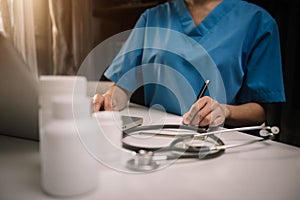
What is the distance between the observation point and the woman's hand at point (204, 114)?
53 cm

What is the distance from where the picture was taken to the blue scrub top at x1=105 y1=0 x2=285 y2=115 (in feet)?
2.32

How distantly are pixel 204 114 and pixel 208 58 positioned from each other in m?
0.29

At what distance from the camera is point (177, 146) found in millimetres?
400

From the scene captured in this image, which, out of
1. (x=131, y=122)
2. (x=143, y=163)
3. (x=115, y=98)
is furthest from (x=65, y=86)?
(x=115, y=98)

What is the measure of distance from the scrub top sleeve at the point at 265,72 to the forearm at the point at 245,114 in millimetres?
31

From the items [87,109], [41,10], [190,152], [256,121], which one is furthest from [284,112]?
[41,10]

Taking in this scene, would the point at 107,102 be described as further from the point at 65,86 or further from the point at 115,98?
the point at 65,86

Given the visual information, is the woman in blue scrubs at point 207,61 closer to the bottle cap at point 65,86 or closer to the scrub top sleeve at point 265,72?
the scrub top sleeve at point 265,72

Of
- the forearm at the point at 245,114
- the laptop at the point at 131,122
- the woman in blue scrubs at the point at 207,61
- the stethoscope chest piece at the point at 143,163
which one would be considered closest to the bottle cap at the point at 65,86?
the stethoscope chest piece at the point at 143,163

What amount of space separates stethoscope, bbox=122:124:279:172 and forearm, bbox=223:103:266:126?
0.20 m

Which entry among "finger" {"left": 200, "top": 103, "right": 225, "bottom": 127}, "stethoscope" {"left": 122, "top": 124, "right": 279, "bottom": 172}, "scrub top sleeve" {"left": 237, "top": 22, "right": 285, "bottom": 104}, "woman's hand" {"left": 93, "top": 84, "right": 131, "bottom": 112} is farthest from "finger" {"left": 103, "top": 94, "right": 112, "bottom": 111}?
"scrub top sleeve" {"left": 237, "top": 22, "right": 285, "bottom": 104}

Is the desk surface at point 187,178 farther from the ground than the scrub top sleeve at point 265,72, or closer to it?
closer to it

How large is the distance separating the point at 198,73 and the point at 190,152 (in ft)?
1.40

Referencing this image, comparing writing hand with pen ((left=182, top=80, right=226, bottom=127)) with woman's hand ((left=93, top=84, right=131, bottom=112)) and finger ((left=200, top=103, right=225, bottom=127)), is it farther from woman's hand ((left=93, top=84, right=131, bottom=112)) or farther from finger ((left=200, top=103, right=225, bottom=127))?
woman's hand ((left=93, top=84, right=131, bottom=112))
